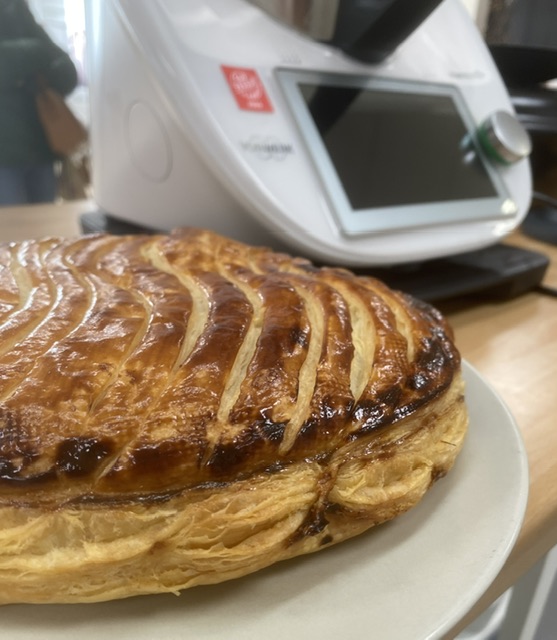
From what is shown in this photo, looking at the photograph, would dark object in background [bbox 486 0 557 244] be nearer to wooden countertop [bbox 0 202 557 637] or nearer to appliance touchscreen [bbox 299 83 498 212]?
wooden countertop [bbox 0 202 557 637]

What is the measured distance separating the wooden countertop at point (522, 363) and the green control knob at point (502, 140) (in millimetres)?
304

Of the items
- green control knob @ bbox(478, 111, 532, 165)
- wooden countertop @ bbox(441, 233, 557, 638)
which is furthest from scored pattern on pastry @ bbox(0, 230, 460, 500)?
green control knob @ bbox(478, 111, 532, 165)

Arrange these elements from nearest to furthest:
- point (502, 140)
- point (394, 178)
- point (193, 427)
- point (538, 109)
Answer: point (193, 427), point (394, 178), point (502, 140), point (538, 109)

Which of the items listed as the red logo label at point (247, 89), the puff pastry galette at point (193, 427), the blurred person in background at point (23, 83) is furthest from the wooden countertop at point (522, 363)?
the blurred person in background at point (23, 83)

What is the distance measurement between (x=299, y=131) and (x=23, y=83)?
153cm

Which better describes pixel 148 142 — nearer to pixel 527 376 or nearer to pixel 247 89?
pixel 247 89

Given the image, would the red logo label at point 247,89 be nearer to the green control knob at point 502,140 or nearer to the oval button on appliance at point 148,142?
the oval button on appliance at point 148,142

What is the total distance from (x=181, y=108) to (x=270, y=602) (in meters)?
0.69

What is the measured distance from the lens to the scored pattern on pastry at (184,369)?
442 mm

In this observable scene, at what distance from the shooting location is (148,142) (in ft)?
3.21

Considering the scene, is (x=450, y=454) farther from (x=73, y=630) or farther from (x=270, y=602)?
(x=73, y=630)

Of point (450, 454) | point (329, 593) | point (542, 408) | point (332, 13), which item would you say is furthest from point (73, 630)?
point (332, 13)

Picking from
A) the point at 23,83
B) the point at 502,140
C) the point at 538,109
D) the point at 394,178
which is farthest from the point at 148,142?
the point at 23,83

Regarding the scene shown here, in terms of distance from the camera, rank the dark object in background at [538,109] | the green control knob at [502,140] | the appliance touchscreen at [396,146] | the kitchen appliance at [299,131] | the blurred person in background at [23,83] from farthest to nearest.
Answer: the blurred person in background at [23,83]
the dark object in background at [538,109]
the green control knob at [502,140]
the appliance touchscreen at [396,146]
the kitchen appliance at [299,131]
